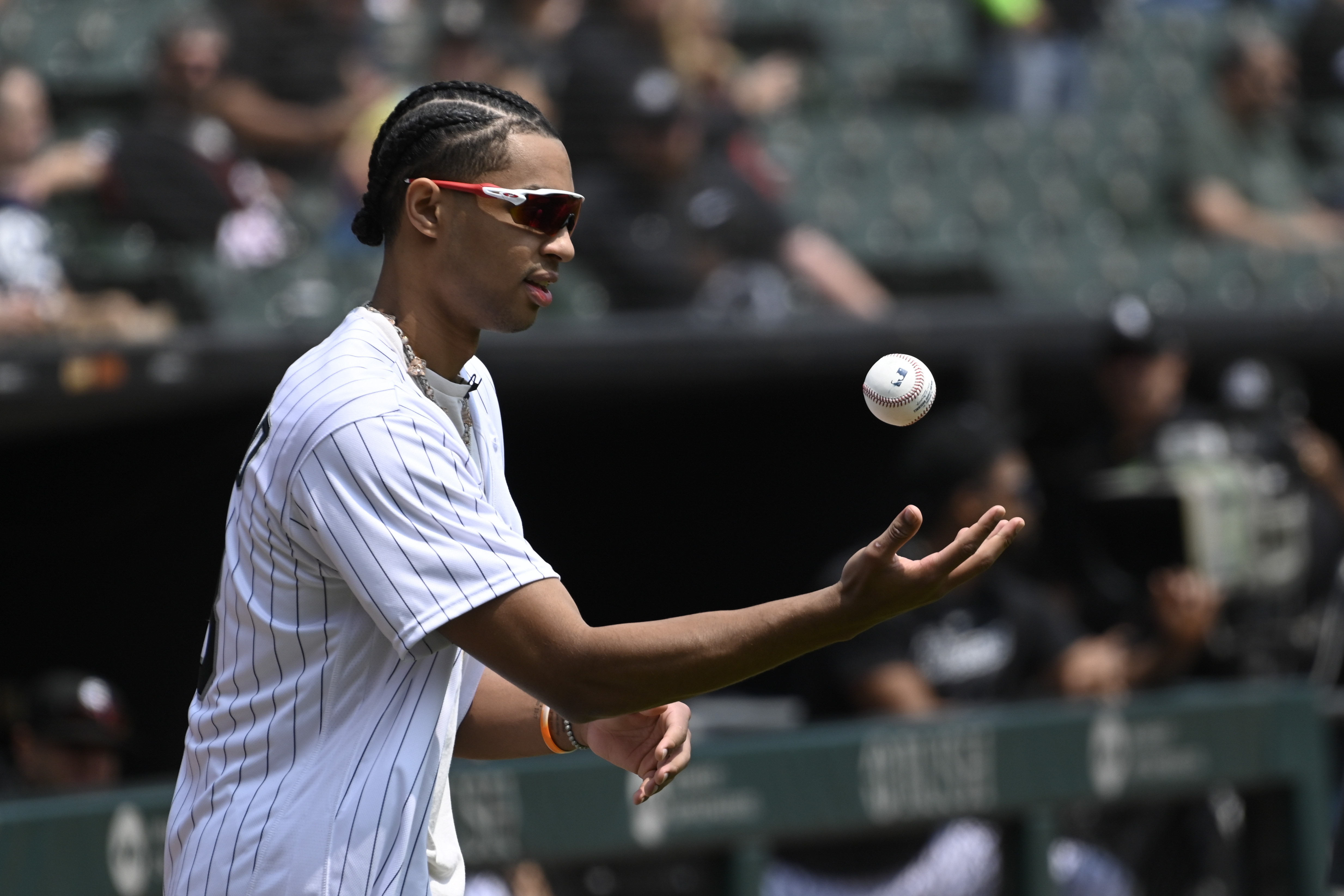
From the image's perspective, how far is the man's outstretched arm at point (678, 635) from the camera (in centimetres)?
200

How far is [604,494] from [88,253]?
256cm

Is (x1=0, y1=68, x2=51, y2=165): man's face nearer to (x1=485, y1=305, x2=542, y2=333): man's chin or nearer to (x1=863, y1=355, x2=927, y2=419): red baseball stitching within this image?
(x1=485, y1=305, x2=542, y2=333): man's chin

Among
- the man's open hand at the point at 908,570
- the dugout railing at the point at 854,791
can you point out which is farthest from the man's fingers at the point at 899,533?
the dugout railing at the point at 854,791

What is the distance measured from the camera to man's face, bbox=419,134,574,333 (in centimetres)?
224

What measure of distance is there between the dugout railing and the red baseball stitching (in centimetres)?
166

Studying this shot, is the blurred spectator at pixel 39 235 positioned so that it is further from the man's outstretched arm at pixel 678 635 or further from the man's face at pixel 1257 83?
the man's face at pixel 1257 83

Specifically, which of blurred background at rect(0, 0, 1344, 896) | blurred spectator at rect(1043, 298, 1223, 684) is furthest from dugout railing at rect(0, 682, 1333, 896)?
blurred spectator at rect(1043, 298, 1223, 684)

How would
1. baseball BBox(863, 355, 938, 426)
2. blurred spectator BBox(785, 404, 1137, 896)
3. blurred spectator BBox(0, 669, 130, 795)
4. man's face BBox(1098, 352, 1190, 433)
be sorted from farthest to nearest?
man's face BBox(1098, 352, 1190, 433) → blurred spectator BBox(785, 404, 1137, 896) → blurred spectator BBox(0, 669, 130, 795) → baseball BBox(863, 355, 938, 426)

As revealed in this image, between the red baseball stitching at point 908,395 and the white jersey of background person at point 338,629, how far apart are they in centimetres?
58

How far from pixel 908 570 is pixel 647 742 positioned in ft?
1.89

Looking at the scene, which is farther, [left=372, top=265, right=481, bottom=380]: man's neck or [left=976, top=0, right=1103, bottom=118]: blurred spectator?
[left=976, top=0, right=1103, bottom=118]: blurred spectator

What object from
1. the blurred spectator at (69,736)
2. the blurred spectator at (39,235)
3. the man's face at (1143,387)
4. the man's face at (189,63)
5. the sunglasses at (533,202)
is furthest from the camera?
the man's face at (189,63)

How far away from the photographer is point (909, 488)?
5.58 metres

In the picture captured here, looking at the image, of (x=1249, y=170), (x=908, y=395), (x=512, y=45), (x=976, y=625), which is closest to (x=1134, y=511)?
(x=976, y=625)
